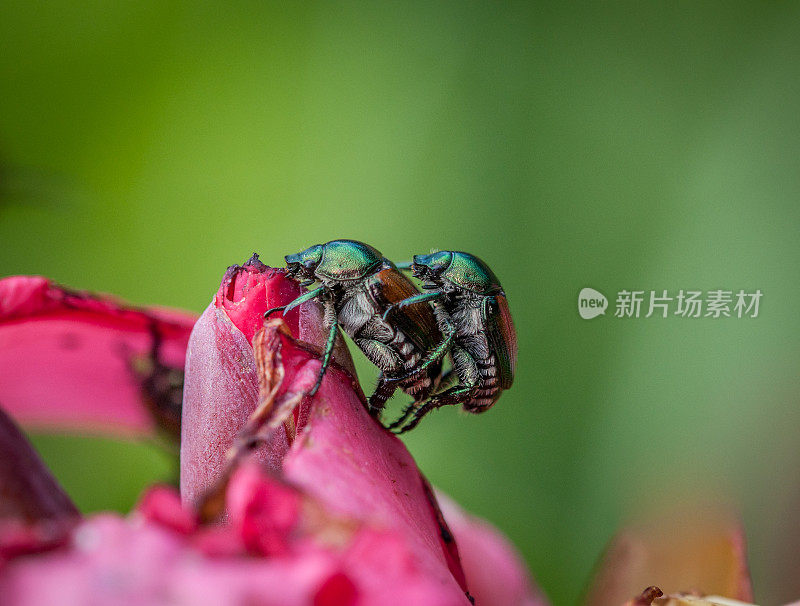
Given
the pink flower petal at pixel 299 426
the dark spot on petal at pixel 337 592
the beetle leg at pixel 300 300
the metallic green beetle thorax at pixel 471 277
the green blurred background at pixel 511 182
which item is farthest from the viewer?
the green blurred background at pixel 511 182

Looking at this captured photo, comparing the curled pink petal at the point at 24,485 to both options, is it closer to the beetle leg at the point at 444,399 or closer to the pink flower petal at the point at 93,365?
the pink flower petal at the point at 93,365

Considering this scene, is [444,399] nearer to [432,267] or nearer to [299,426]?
[432,267]

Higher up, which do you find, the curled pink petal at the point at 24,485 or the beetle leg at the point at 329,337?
the beetle leg at the point at 329,337

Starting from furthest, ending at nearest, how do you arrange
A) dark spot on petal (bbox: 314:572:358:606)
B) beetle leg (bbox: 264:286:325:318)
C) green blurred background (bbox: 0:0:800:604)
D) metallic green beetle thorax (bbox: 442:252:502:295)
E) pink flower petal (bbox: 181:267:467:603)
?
green blurred background (bbox: 0:0:800:604)
metallic green beetle thorax (bbox: 442:252:502:295)
beetle leg (bbox: 264:286:325:318)
pink flower petal (bbox: 181:267:467:603)
dark spot on petal (bbox: 314:572:358:606)

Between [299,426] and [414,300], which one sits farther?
[414,300]

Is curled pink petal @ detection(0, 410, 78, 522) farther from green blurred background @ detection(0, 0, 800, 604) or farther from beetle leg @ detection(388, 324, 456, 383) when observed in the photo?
green blurred background @ detection(0, 0, 800, 604)

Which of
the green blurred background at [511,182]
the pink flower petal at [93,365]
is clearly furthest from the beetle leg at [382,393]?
the green blurred background at [511,182]

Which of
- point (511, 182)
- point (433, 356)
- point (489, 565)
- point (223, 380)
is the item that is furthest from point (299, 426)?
point (511, 182)

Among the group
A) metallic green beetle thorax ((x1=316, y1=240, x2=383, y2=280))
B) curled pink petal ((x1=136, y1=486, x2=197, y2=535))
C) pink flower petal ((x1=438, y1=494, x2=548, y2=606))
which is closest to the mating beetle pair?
metallic green beetle thorax ((x1=316, y1=240, x2=383, y2=280))
